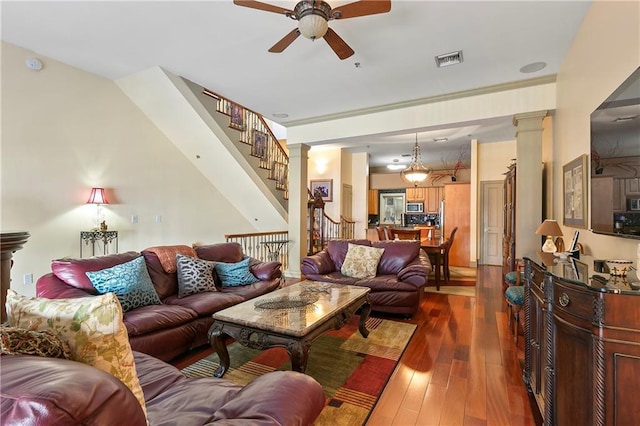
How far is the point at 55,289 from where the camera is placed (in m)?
2.51

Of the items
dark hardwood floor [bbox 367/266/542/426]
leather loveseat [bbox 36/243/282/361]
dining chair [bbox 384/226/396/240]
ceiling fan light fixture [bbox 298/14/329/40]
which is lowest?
dark hardwood floor [bbox 367/266/542/426]

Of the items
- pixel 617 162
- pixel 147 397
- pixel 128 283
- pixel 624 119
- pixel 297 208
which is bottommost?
pixel 147 397

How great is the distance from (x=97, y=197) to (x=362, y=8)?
15.1 feet

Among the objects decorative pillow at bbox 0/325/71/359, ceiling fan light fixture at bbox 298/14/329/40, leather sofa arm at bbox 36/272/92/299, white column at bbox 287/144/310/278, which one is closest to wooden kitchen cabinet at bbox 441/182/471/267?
white column at bbox 287/144/310/278

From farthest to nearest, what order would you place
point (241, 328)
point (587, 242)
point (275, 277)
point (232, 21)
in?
1. point (275, 277)
2. point (232, 21)
3. point (587, 242)
4. point (241, 328)

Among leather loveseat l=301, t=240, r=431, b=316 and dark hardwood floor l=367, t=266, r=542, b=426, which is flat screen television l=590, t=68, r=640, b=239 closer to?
dark hardwood floor l=367, t=266, r=542, b=426

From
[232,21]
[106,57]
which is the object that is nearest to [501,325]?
[232,21]

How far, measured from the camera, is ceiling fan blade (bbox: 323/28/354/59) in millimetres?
2727

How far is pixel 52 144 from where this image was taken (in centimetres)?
434

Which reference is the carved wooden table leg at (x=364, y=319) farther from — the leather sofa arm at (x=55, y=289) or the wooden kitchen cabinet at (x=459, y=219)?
the wooden kitchen cabinet at (x=459, y=219)

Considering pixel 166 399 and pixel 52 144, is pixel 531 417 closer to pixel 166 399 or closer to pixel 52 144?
pixel 166 399

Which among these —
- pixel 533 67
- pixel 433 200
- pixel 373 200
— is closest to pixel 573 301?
pixel 533 67

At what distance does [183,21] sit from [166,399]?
126 inches

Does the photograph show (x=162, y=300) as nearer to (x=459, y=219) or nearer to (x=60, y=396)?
(x=60, y=396)
